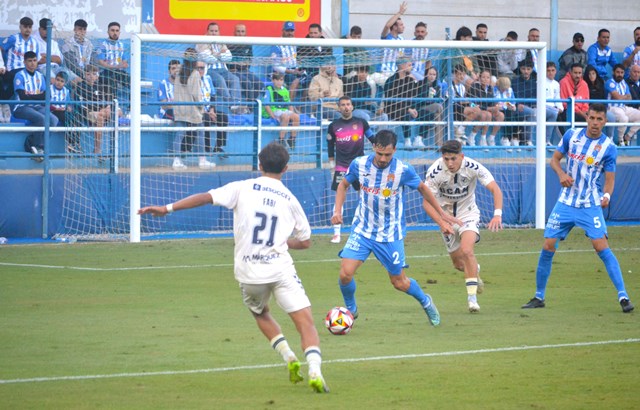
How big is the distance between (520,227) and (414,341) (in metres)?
12.1

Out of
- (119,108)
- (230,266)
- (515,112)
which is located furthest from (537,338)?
(515,112)

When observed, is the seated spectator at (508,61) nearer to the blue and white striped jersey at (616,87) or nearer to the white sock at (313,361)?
the blue and white striped jersey at (616,87)

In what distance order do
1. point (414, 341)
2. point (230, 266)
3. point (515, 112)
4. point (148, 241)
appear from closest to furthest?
point (414, 341), point (230, 266), point (148, 241), point (515, 112)

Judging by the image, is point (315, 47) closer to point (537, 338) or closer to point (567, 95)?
point (567, 95)

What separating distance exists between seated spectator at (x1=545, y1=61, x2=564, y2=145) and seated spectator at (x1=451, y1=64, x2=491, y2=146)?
5.10ft

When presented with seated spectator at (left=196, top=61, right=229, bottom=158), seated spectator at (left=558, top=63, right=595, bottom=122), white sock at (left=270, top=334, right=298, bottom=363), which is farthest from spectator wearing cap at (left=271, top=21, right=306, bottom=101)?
white sock at (left=270, top=334, right=298, bottom=363)

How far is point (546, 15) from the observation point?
27.1 m

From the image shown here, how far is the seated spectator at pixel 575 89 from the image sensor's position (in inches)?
933

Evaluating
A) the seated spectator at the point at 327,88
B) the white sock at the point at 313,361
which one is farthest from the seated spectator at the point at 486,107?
the white sock at the point at 313,361

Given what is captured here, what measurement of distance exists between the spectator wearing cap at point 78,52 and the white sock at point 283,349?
12.6 metres

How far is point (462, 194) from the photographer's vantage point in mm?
12289

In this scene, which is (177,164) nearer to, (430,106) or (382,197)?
(430,106)

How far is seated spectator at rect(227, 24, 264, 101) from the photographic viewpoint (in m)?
21.2

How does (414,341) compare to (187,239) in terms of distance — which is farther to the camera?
(187,239)
